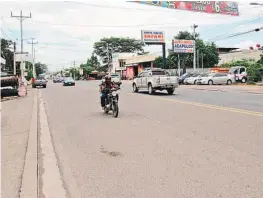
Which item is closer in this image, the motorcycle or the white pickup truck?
the motorcycle

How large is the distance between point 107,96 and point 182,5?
18.6 metres

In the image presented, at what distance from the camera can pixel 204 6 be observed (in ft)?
104

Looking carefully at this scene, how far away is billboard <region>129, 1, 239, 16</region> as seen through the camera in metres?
28.7

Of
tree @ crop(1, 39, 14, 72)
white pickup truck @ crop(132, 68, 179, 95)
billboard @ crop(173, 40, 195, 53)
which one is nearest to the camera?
white pickup truck @ crop(132, 68, 179, 95)

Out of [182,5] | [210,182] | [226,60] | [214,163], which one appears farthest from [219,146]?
[226,60]

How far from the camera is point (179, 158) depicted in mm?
6637

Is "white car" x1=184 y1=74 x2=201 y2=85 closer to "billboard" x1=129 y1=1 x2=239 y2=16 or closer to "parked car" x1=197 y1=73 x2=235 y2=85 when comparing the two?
"parked car" x1=197 y1=73 x2=235 y2=85

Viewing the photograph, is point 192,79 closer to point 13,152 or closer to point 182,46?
point 182,46

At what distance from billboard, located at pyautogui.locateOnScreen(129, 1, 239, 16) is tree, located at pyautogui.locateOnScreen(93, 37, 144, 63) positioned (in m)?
77.2

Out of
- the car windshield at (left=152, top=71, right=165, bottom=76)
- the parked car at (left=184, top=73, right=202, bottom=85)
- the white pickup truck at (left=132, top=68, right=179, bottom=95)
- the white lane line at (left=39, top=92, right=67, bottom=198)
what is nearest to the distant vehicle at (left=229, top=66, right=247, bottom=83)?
the parked car at (left=184, top=73, right=202, bottom=85)

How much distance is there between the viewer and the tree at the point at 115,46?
110812 mm

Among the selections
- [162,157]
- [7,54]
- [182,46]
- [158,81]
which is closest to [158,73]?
[158,81]

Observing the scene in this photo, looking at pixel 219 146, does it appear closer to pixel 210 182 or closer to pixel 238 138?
pixel 238 138

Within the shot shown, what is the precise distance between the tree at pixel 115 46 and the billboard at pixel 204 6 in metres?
77.2
